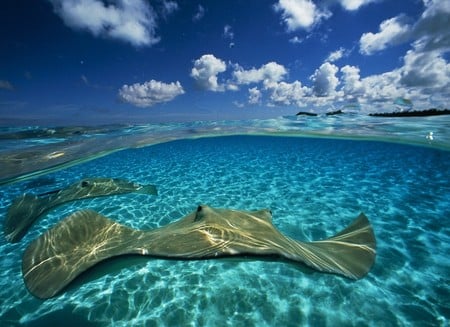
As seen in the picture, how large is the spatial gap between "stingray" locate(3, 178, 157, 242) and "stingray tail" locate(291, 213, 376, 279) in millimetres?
6195

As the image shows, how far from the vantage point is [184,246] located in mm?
2381

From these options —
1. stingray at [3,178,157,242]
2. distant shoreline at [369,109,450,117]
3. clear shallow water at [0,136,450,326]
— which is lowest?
clear shallow water at [0,136,450,326]

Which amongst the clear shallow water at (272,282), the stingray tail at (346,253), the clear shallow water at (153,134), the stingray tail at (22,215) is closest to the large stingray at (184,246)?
the stingray tail at (346,253)

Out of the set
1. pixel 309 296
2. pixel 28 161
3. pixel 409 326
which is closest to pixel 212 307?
pixel 309 296

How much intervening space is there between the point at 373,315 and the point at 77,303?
19.2ft

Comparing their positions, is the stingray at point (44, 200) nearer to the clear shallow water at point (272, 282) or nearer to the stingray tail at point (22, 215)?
the stingray tail at point (22, 215)

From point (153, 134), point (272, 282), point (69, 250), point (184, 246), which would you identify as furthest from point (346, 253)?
point (153, 134)

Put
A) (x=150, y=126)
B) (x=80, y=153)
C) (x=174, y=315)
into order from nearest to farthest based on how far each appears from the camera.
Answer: (x=174, y=315) → (x=80, y=153) → (x=150, y=126)

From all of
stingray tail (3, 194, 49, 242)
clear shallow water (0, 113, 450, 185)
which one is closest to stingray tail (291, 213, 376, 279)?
stingray tail (3, 194, 49, 242)

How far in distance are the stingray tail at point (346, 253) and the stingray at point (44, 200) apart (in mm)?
6195

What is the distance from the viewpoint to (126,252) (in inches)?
89.8

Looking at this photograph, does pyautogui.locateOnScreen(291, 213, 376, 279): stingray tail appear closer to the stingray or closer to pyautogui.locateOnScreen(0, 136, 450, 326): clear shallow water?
pyautogui.locateOnScreen(0, 136, 450, 326): clear shallow water

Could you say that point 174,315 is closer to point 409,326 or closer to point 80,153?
point 409,326

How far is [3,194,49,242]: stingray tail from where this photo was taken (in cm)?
580
